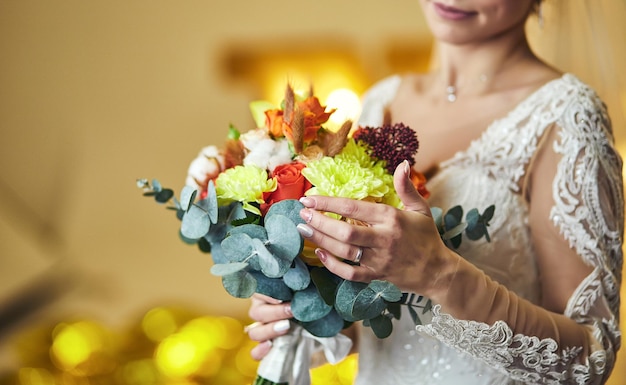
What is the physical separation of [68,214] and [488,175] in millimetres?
2932

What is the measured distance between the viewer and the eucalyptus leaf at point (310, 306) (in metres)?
1.22

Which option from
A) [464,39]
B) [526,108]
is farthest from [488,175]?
[464,39]

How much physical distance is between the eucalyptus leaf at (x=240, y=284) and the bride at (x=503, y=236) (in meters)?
0.13

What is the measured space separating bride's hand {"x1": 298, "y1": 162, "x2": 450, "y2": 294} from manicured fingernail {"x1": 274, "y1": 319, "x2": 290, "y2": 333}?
0.91 ft

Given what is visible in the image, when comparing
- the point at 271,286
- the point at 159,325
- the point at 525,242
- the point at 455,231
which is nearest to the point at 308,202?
the point at 271,286

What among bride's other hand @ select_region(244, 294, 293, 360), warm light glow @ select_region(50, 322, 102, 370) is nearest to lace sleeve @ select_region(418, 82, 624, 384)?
bride's other hand @ select_region(244, 294, 293, 360)

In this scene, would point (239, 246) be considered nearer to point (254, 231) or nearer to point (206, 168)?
point (254, 231)

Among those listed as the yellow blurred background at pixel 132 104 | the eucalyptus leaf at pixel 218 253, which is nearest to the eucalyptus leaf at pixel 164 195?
the eucalyptus leaf at pixel 218 253

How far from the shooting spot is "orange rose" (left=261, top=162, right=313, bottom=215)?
117 centimetres

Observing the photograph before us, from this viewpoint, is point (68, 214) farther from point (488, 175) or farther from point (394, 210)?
point (394, 210)

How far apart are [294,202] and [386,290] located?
187 millimetres

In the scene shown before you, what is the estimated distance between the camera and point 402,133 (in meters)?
1.26

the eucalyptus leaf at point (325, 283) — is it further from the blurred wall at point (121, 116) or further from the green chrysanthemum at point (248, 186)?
the blurred wall at point (121, 116)

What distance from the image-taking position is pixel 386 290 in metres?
1.13
